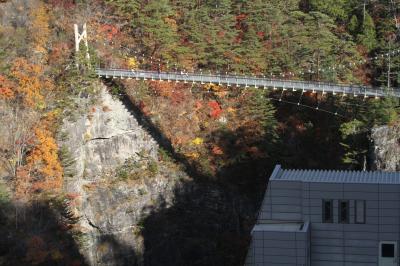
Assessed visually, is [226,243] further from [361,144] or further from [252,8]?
[252,8]

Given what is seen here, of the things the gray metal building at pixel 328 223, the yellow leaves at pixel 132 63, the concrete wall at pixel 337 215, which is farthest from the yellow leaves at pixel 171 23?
the concrete wall at pixel 337 215

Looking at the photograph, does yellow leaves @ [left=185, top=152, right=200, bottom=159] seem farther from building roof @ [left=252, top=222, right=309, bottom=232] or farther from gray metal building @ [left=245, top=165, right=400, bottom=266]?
building roof @ [left=252, top=222, right=309, bottom=232]

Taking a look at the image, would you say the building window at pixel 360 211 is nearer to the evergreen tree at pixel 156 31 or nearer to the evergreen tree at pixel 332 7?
the evergreen tree at pixel 156 31

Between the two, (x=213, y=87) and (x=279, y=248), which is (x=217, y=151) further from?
(x=279, y=248)

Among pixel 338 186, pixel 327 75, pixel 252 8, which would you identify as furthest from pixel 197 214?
pixel 338 186

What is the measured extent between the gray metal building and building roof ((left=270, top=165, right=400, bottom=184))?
0.03m

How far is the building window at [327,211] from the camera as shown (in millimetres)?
15686

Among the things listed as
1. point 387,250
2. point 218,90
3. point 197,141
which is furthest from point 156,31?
point 387,250

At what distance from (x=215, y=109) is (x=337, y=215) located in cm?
1867

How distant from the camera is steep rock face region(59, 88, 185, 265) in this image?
1169 inches

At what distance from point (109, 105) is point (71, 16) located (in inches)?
281

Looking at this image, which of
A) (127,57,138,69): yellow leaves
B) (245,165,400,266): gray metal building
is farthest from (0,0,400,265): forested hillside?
(245,165,400,266): gray metal building

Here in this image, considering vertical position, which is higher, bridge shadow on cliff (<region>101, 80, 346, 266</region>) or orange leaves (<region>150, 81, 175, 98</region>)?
orange leaves (<region>150, 81, 175, 98</region>)

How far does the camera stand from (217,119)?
110 feet
